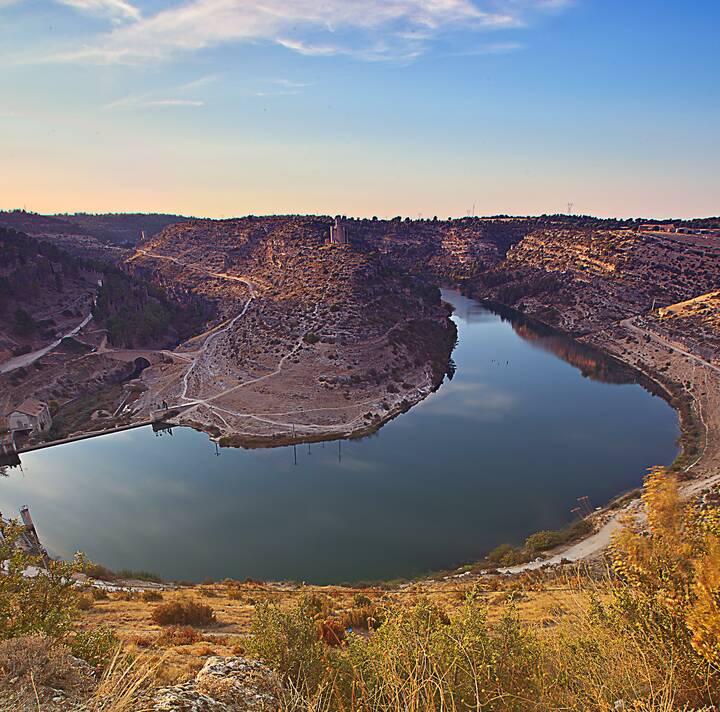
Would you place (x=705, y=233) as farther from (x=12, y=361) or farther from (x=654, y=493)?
(x=12, y=361)

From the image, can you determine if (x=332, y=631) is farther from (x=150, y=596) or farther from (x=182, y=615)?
(x=150, y=596)

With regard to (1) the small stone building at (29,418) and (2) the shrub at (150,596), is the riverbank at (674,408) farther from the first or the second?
(1) the small stone building at (29,418)

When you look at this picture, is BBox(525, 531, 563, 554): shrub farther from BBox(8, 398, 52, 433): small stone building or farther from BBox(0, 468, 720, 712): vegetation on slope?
BBox(8, 398, 52, 433): small stone building

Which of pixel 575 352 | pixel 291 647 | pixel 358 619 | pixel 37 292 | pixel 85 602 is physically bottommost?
pixel 85 602

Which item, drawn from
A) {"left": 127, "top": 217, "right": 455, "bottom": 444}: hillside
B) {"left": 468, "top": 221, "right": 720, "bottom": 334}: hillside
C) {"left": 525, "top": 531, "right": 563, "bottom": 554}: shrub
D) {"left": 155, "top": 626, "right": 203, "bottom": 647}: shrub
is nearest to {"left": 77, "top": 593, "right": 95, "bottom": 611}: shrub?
{"left": 155, "top": 626, "right": 203, "bottom": 647}: shrub

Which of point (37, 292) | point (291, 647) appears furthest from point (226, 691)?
point (37, 292)

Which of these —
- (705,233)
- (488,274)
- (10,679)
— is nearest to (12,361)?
(10,679)
